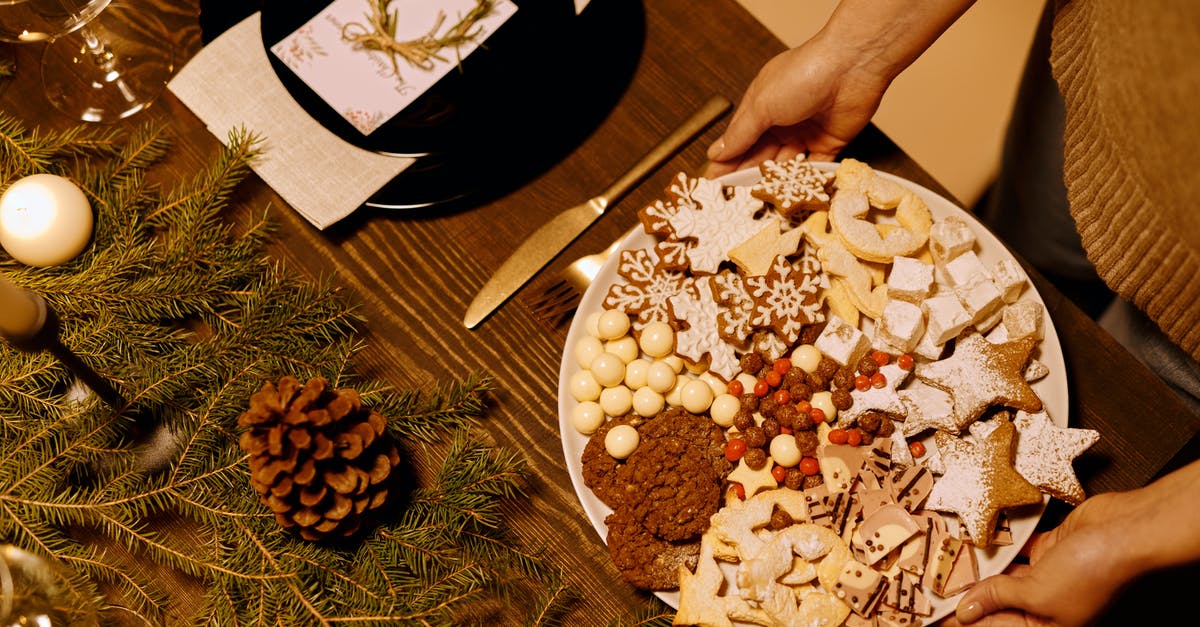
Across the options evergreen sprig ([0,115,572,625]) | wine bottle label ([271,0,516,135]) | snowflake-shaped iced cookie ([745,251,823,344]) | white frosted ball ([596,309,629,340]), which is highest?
wine bottle label ([271,0,516,135])

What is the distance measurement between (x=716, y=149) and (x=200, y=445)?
849 millimetres

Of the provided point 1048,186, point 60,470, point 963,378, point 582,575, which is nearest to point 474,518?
point 582,575

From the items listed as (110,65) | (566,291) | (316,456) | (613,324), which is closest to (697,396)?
(613,324)

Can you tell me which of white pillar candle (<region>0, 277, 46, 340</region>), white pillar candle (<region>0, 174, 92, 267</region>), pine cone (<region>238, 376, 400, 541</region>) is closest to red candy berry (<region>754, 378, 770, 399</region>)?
pine cone (<region>238, 376, 400, 541</region>)

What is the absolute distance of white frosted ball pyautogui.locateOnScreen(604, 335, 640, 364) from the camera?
1184 mm

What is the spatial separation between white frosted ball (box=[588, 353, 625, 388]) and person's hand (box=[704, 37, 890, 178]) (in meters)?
0.36

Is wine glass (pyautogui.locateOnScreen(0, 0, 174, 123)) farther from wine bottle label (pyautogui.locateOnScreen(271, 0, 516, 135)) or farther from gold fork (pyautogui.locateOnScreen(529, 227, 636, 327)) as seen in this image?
gold fork (pyautogui.locateOnScreen(529, 227, 636, 327))

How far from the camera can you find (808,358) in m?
1.16

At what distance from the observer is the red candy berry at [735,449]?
1.13 m

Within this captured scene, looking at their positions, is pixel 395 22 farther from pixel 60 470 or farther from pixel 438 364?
pixel 60 470

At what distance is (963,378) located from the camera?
1.08 m

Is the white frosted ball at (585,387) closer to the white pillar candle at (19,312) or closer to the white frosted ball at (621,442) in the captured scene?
the white frosted ball at (621,442)

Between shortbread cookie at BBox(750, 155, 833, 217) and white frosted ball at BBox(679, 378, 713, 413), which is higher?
shortbread cookie at BBox(750, 155, 833, 217)

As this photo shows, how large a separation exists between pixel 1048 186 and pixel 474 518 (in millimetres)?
1147
